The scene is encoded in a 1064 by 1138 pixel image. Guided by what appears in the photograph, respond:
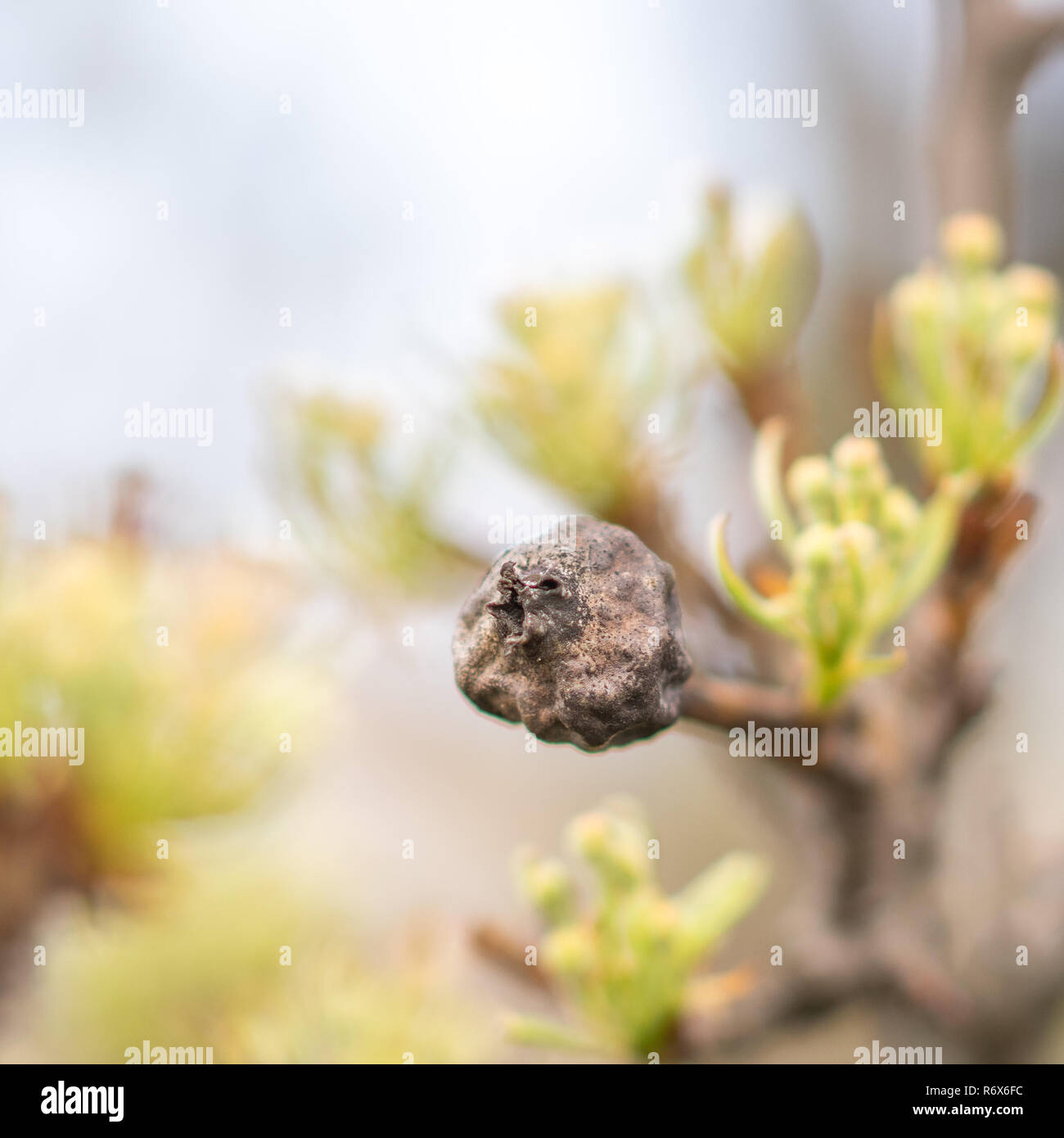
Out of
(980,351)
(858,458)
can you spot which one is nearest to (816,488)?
(858,458)

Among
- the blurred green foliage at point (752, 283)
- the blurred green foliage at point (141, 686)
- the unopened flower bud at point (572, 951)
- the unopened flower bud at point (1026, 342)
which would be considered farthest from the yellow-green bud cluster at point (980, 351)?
the blurred green foliage at point (141, 686)

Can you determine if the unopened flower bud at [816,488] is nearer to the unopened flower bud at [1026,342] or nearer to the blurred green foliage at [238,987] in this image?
the unopened flower bud at [1026,342]

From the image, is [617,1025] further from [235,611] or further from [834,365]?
[834,365]

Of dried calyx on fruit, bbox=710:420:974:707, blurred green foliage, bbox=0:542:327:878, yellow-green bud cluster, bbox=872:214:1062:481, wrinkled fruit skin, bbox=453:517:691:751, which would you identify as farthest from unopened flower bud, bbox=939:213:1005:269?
blurred green foliage, bbox=0:542:327:878

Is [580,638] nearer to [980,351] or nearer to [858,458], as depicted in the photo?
[858,458]

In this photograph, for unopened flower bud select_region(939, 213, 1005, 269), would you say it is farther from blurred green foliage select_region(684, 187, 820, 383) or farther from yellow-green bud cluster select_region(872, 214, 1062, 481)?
blurred green foliage select_region(684, 187, 820, 383)

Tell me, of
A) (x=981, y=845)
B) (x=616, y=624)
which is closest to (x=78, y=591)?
(x=616, y=624)
